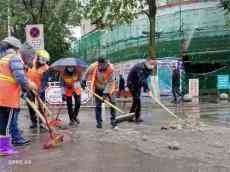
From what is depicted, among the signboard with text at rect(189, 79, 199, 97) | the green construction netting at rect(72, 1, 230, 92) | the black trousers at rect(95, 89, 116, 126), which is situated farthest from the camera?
the green construction netting at rect(72, 1, 230, 92)

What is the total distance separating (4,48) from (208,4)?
30.1 meters

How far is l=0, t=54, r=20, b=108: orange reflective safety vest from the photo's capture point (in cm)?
1002

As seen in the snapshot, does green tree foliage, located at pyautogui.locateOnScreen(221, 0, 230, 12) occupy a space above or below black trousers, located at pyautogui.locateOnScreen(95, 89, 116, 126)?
above

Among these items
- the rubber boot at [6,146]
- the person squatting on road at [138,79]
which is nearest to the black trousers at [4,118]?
the rubber boot at [6,146]

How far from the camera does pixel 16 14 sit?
38812mm

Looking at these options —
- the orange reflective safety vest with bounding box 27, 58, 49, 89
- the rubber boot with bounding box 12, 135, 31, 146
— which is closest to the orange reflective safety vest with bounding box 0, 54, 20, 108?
the rubber boot with bounding box 12, 135, 31, 146

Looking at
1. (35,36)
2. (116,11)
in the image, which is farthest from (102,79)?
(116,11)

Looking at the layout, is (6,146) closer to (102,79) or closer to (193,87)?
(102,79)

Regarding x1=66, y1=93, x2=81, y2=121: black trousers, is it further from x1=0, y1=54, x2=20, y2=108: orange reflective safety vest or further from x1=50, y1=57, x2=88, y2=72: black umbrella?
x1=0, y1=54, x2=20, y2=108: orange reflective safety vest

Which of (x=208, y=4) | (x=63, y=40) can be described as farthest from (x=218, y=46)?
(x=63, y=40)

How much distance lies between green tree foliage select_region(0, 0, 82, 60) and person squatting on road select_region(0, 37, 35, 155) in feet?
80.2

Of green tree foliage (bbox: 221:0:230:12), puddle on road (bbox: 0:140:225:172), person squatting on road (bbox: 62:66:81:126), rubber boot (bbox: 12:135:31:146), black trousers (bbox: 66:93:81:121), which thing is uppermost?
green tree foliage (bbox: 221:0:230:12)

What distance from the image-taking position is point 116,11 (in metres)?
31.0

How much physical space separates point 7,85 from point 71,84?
452 centimetres
